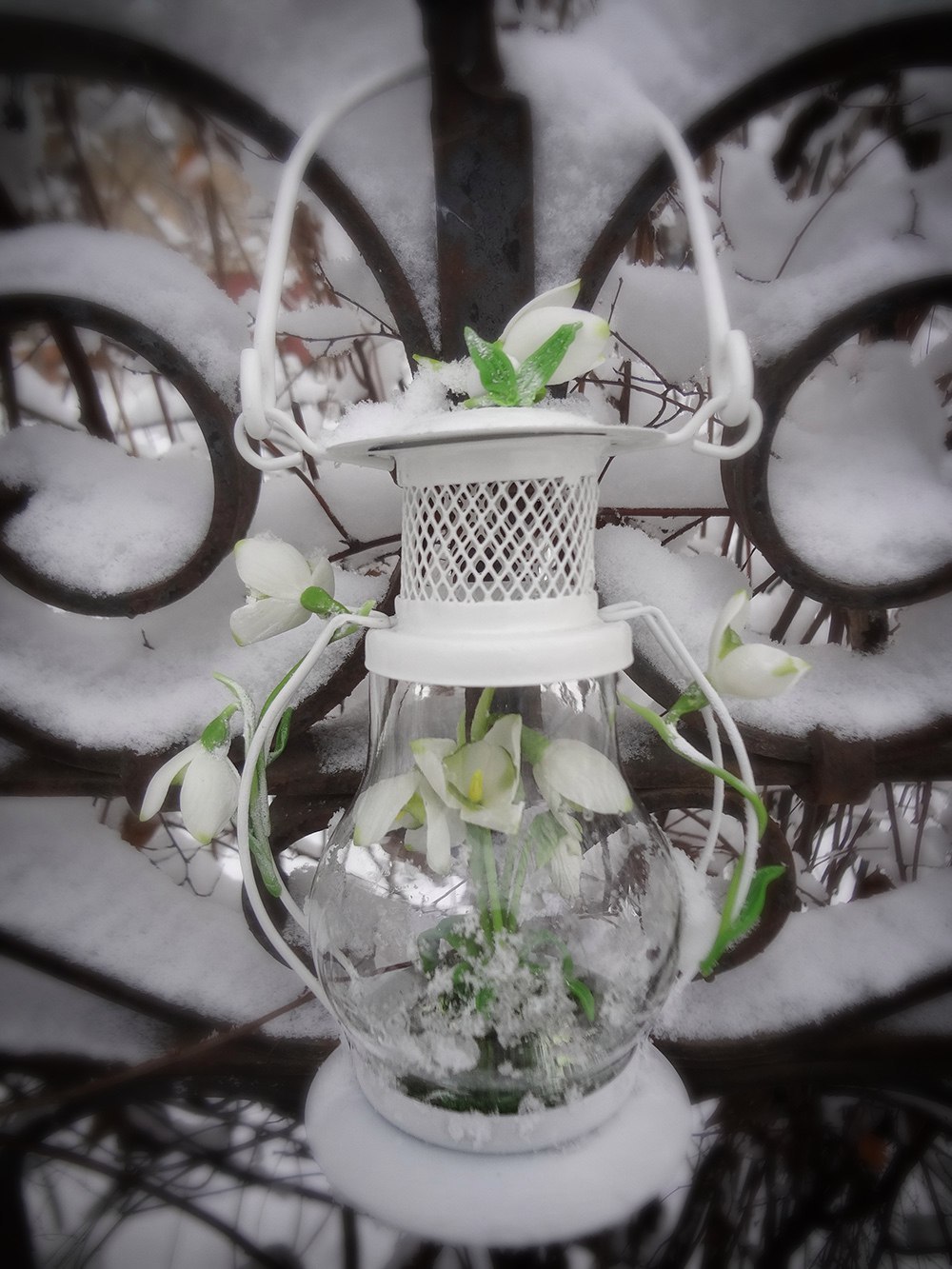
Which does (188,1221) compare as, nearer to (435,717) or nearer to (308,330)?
(435,717)

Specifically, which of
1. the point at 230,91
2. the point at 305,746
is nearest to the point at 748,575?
the point at 305,746

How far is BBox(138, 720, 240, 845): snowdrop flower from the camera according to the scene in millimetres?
318

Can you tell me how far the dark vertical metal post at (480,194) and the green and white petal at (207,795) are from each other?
270mm

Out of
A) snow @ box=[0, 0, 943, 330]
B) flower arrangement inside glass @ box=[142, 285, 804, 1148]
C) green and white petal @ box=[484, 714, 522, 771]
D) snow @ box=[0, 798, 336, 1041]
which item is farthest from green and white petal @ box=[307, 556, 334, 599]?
snow @ box=[0, 798, 336, 1041]

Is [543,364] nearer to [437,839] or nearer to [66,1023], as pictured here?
[437,839]

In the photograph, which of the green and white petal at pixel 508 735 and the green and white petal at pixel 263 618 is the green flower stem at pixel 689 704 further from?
the green and white petal at pixel 263 618

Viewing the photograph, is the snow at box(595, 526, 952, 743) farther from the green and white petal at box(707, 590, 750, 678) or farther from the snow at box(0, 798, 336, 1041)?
the snow at box(0, 798, 336, 1041)

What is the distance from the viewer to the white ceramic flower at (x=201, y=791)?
318 mm

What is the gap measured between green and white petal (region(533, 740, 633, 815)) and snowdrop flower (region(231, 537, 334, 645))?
0.14 m

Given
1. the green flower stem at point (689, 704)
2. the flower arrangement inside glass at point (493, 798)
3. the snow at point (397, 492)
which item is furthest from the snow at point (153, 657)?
the green flower stem at point (689, 704)

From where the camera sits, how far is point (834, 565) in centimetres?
42

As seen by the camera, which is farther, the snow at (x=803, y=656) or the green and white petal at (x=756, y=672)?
Answer: the snow at (x=803, y=656)

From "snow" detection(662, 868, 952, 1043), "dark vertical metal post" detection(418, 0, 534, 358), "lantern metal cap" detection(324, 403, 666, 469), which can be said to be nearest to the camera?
"lantern metal cap" detection(324, 403, 666, 469)

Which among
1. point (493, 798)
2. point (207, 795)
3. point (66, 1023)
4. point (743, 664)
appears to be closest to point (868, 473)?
point (743, 664)
